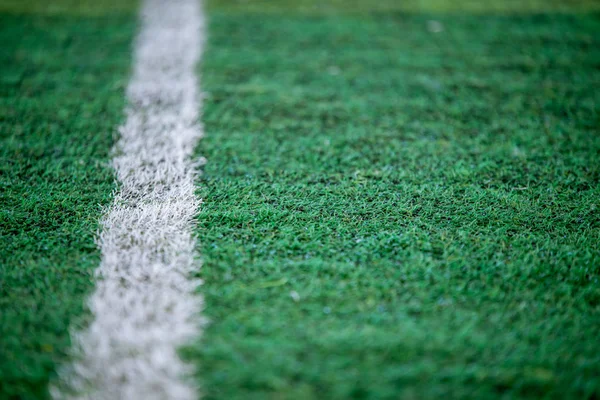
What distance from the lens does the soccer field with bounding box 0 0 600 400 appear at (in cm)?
118

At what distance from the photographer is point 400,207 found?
5.27 ft

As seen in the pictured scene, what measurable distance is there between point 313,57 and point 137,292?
1511mm

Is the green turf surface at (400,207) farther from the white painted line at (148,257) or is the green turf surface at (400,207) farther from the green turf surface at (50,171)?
the green turf surface at (50,171)

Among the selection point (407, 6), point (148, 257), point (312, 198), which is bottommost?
point (148, 257)

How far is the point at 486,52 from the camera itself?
2.34 metres

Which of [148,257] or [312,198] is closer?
[148,257]

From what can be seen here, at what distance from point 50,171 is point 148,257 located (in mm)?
630

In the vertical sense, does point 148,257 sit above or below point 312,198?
below

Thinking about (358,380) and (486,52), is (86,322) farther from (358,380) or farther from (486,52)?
(486,52)

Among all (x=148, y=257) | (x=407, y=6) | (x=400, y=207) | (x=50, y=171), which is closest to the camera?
(x=148, y=257)

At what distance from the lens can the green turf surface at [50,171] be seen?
4.04ft

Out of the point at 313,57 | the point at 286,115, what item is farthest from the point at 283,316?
the point at 313,57

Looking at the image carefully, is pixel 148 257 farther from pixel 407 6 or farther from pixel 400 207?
pixel 407 6

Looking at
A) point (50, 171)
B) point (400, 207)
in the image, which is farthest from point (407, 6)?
point (50, 171)
